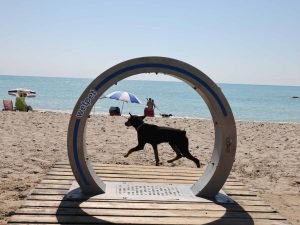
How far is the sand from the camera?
23.6 ft

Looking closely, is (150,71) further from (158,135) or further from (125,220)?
(125,220)

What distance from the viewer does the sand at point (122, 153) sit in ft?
23.6

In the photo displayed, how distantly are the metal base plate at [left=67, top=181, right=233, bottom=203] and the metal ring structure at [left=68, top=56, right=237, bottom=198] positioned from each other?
0.18m

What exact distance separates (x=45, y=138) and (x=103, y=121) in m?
5.33

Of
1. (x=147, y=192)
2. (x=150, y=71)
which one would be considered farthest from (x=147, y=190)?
(x=150, y=71)

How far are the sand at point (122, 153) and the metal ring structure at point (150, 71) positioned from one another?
4.21ft

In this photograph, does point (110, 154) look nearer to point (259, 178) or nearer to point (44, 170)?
point (44, 170)

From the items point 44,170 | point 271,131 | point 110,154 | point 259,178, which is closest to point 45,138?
point 110,154

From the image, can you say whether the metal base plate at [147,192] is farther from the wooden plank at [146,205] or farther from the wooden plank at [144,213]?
the wooden plank at [144,213]

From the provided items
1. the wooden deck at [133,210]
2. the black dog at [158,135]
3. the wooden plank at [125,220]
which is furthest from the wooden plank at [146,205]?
the black dog at [158,135]

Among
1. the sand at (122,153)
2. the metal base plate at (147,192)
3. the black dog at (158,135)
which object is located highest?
the black dog at (158,135)

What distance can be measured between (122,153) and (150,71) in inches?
223

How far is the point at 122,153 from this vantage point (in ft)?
35.4

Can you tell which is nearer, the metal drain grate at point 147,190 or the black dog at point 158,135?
the metal drain grate at point 147,190
